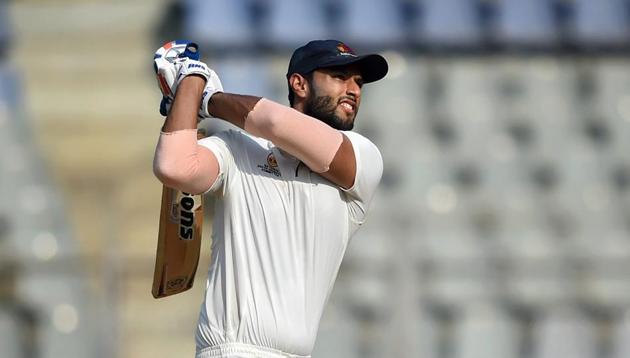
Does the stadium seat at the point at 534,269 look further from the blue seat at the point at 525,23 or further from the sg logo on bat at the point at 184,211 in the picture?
the sg logo on bat at the point at 184,211

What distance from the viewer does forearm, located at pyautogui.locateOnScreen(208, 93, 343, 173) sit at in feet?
8.18

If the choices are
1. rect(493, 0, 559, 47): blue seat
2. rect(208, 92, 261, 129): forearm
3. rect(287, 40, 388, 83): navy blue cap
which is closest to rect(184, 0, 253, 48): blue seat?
rect(493, 0, 559, 47): blue seat

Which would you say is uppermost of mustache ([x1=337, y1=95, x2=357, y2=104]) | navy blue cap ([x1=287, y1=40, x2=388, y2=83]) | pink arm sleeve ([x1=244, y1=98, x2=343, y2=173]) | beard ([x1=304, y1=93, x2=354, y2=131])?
navy blue cap ([x1=287, y1=40, x2=388, y2=83])

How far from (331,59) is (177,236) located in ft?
1.86

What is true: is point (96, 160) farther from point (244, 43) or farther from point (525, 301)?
point (525, 301)

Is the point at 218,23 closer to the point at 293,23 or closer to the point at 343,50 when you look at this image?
the point at 293,23

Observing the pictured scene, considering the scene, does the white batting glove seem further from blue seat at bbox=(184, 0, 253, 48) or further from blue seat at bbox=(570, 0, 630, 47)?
blue seat at bbox=(570, 0, 630, 47)

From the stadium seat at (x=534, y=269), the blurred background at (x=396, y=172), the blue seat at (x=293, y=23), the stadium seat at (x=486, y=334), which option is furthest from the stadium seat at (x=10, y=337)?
the stadium seat at (x=534, y=269)

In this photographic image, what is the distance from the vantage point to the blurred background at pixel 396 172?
5379 millimetres

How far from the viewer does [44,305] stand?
19.0 feet

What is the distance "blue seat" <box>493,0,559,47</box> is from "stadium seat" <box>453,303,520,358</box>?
2123 mm

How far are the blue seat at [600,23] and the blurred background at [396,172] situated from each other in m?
0.01

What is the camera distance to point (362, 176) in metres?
2.68

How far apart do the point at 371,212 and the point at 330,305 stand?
0.53 m
